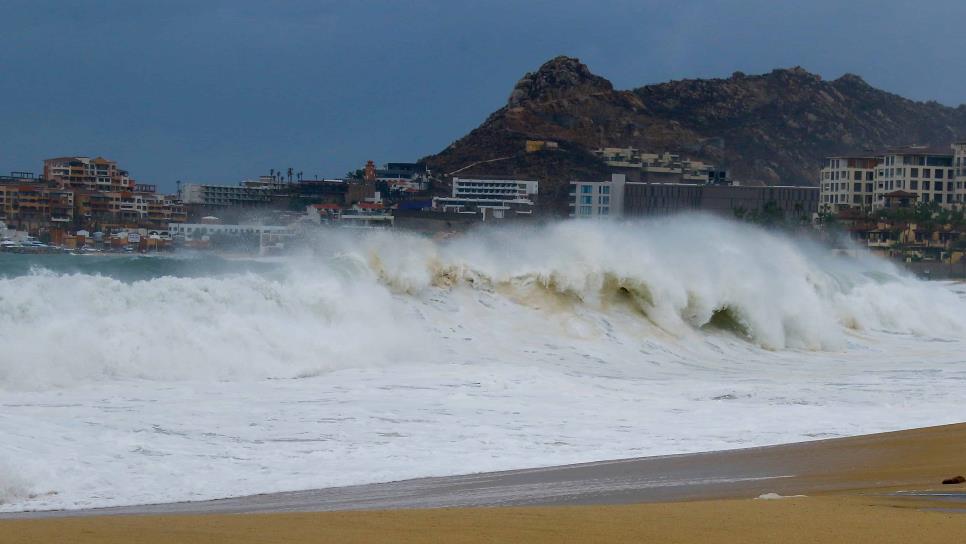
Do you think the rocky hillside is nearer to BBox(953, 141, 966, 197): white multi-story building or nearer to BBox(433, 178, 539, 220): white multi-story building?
BBox(433, 178, 539, 220): white multi-story building

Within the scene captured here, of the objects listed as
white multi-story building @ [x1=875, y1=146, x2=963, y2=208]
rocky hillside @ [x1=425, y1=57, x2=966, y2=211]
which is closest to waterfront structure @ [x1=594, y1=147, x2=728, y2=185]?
rocky hillside @ [x1=425, y1=57, x2=966, y2=211]

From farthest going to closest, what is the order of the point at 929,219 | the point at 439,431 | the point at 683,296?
the point at 929,219 → the point at 683,296 → the point at 439,431

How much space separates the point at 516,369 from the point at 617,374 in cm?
290

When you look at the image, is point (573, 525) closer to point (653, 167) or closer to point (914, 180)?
point (914, 180)

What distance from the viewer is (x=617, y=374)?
2283 centimetres

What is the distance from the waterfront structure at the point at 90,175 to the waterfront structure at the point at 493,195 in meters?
32.8

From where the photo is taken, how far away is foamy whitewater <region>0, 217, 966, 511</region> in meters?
13.2

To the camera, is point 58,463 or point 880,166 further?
point 880,166

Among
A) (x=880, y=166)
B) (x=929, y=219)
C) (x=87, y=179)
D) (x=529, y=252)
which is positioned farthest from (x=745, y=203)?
(x=529, y=252)

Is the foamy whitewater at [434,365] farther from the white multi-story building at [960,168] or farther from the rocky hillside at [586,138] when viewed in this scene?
the rocky hillside at [586,138]

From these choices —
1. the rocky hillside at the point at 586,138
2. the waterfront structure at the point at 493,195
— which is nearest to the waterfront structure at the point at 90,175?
the waterfront structure at the point at 493,195

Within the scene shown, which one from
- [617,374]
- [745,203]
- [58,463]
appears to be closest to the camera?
[58,463]

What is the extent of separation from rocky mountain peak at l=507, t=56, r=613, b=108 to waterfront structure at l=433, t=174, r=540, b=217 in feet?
151

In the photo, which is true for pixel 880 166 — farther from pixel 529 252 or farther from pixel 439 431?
pixel 439 431
